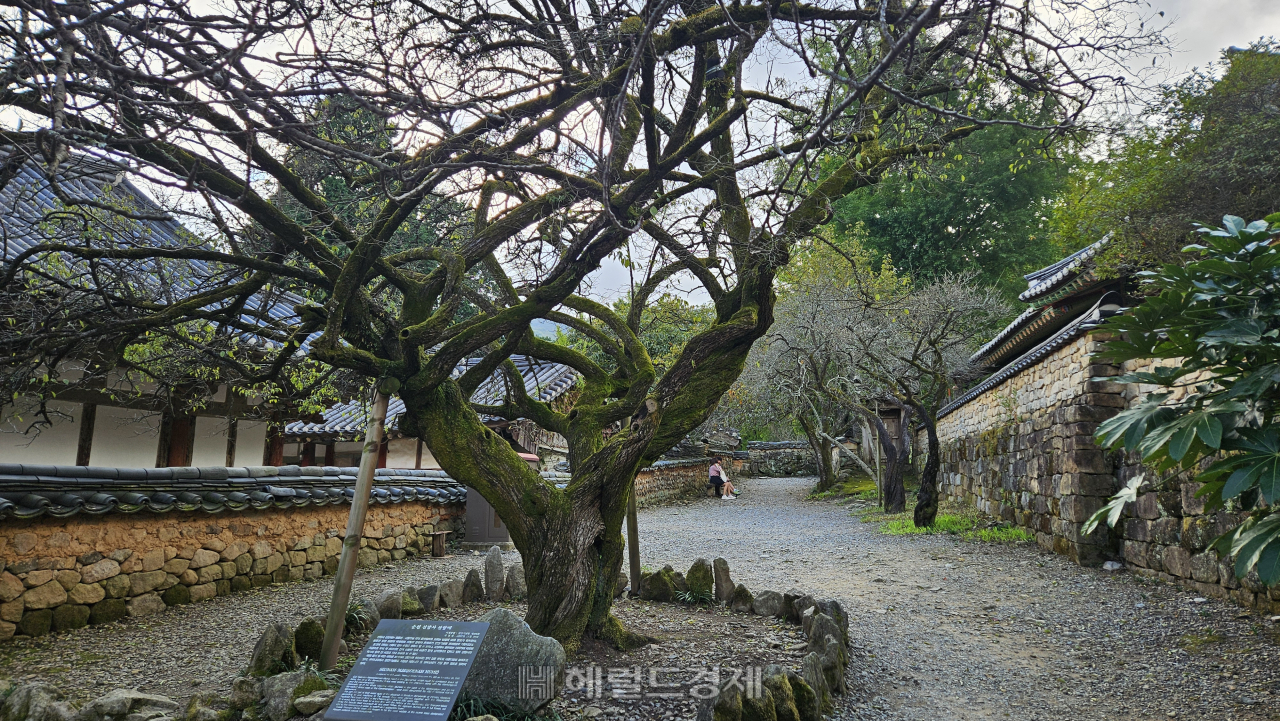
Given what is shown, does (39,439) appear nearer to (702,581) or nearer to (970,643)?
(702,581)

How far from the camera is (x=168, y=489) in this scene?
6.45m

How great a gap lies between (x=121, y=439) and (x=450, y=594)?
18.1ft

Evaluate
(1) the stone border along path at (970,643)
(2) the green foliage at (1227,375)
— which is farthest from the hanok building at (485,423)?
(2) the green foliage at (1227,375)

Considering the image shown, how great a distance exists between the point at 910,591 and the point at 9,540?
8004 mm

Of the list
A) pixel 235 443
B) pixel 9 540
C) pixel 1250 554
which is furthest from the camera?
pixel 235 443

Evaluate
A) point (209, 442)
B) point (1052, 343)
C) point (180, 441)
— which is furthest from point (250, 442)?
point (1052, 343)

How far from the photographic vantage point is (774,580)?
812 cm

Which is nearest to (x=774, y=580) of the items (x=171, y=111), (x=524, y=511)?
(x=524, y=511)

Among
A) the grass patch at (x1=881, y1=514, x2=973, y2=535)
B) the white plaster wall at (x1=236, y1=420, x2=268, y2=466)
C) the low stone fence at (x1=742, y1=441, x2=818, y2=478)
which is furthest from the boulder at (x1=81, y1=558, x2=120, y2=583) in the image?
the low stone fence at (x1=742, y1=441, x2=818, y2=478)

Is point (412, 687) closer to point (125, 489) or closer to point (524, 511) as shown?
point (524, 511)

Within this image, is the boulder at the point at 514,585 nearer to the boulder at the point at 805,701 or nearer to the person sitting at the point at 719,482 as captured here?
the boulder at the point at 805,701

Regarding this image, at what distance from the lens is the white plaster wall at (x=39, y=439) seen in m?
7.30

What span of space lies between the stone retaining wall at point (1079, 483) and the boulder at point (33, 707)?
6.19 metres

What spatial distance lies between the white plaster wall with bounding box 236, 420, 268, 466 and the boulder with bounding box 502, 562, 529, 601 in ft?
19.6
